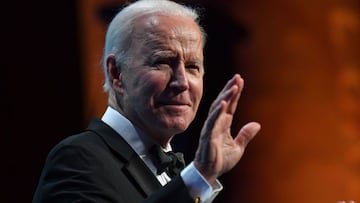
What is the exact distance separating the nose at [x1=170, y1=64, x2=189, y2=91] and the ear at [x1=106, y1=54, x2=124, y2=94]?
A: 5.8 inches

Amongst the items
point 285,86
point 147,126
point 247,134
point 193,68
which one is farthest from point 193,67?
point 285,86

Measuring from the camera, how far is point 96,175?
55.2 inches

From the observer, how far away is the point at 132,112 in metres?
1.59

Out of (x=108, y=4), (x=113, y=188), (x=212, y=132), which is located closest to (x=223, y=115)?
(x=212, y=132)

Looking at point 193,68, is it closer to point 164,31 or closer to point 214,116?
point 164,31

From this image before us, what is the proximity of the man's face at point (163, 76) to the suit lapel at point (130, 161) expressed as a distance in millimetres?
67

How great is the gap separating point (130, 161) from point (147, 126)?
0.11 m

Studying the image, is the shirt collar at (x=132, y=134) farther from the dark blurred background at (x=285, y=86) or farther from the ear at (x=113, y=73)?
the dark blurred background at (x=285, y=86)

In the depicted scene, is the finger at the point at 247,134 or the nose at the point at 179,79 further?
the nose at the point at 179,79

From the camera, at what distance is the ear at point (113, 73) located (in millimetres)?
1634


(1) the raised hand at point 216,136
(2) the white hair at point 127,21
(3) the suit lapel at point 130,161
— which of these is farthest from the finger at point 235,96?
(2) the white hair at point 127,21

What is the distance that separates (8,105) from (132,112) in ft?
2.95

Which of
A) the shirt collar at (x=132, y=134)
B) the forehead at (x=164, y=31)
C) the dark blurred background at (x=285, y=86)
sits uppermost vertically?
the forehead at (x=164, y=31)

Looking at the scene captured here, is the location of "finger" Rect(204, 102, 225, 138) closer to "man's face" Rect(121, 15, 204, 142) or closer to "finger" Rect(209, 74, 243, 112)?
"finger" Rect(209, 74, 243, 112)
